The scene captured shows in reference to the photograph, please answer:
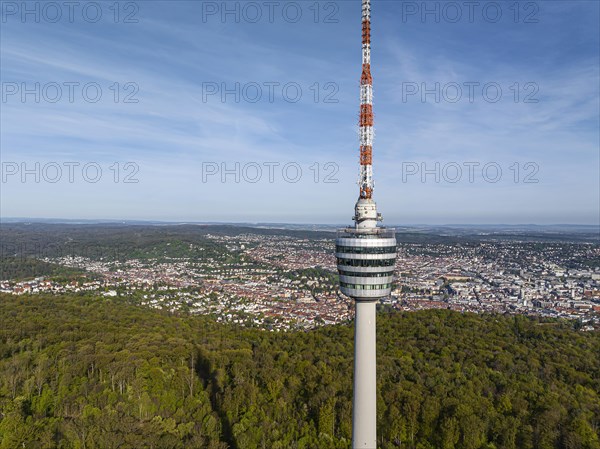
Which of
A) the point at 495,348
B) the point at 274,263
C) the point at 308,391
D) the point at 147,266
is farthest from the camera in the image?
the point at 274,263

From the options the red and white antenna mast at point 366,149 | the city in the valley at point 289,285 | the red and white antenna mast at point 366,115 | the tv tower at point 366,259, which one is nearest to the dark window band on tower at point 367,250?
the tv tower at point 366,259

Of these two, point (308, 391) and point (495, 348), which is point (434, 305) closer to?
point (495, 348)

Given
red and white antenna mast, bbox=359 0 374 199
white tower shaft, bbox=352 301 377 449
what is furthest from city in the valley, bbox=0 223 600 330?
red and white antenna mast, bbox=359 0 374 199

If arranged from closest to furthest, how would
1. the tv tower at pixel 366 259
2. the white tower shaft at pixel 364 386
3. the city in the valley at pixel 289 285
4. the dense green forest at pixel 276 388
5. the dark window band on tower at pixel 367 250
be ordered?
the white tower shaft at pixel 364 386, the tv tower at pixel 366 259, the dark window band on tower at pixel 367 250, the dense green forest at pixel 276 388, the city in the valley at pixel 289 285

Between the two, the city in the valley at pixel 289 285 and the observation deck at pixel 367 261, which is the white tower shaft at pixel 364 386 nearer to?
the observation deck at pixel 367 261

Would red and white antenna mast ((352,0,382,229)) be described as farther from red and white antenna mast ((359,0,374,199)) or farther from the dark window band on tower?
the dark window band on tower

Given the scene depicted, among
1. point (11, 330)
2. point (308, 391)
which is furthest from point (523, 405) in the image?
point (11, 330)

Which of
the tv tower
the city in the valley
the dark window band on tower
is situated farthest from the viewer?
the city in the valley
